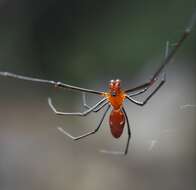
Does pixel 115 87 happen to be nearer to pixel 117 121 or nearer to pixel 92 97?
pixel 117 121

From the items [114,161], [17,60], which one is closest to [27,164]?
[114,161]

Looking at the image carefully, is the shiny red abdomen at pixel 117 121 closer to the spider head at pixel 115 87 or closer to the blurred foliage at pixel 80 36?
the spider head at pixel 115 87

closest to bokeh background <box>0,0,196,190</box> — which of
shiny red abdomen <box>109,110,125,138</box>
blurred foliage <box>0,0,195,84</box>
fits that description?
blurred foliage <box>0,0,195,84</box>

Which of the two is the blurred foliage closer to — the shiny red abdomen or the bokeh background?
the bokeh background

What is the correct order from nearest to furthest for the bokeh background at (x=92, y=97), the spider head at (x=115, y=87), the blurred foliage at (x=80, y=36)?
the spider head at (x=115, y=87), the bokeh background at (x=92, y=97), the blurred foliage at (x=80, y=36)

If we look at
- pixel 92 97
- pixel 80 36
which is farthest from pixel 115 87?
pixel 80 36

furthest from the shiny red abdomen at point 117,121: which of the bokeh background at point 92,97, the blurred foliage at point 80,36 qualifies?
the blurred foliage at point 80,36

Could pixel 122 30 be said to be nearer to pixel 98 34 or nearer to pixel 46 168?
pixel 98 34

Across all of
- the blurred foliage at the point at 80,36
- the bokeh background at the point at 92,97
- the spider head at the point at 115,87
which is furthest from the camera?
the blurred foliage at the point at 80,36
